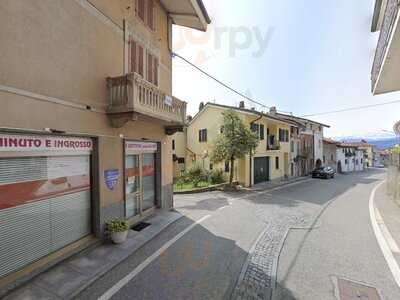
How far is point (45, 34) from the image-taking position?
4.62 m

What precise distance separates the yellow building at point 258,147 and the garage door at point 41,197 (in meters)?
14.3

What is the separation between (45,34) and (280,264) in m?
6.98

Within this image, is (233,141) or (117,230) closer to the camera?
(117,230)

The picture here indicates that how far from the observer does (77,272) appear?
4684 mm

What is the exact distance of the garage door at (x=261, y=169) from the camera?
21.4 m

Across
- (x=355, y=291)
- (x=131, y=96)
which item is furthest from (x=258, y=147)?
(x=355, y=291)

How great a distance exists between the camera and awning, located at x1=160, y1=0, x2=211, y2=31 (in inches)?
370

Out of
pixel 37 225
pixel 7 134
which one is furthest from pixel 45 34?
pixel 37 225

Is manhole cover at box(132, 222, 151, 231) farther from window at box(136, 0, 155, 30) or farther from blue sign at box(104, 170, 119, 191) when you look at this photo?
window at box(136, 0, 155, 30)

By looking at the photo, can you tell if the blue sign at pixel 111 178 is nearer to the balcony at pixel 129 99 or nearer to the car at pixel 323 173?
the balcony at pixel 129 99

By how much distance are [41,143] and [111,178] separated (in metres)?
2.27

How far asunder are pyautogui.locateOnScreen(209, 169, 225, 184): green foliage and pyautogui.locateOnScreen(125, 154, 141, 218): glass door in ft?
39.0

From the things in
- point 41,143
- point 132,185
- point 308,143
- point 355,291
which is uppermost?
point 308,143

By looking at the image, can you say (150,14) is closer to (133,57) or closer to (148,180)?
(133,57)
